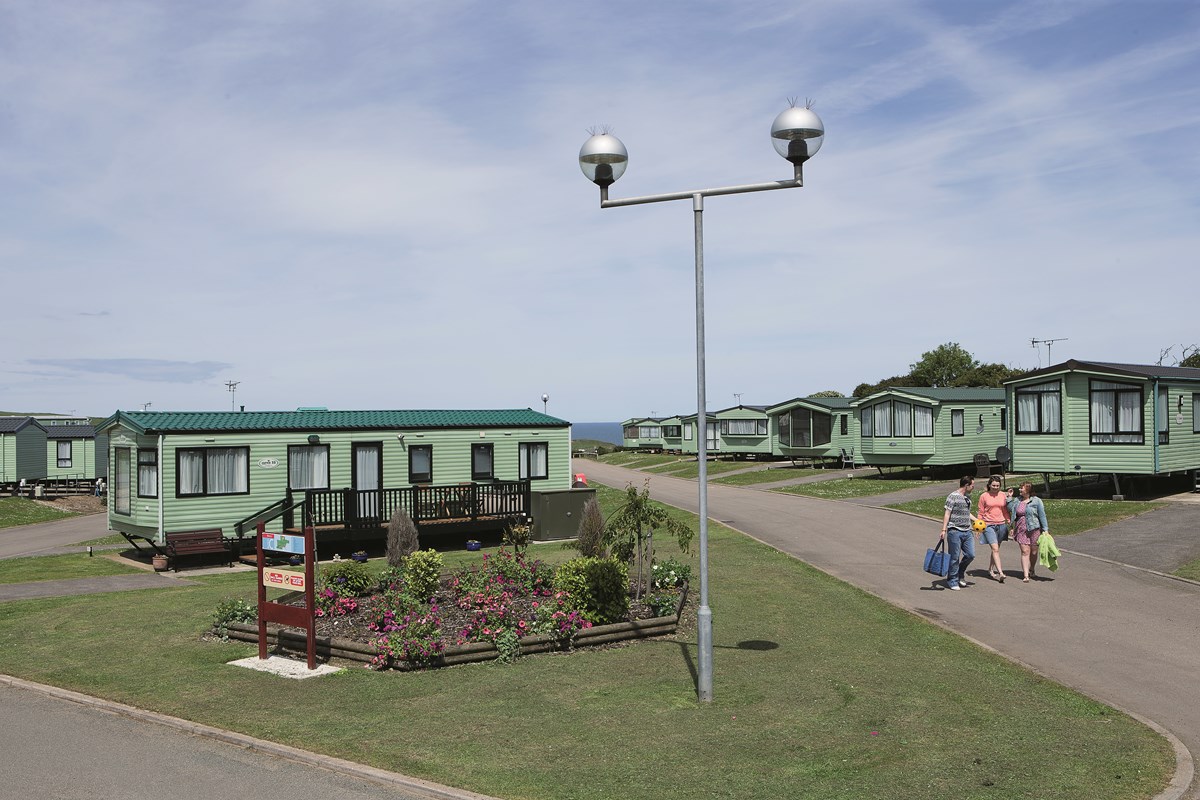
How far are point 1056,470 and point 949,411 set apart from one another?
956cm

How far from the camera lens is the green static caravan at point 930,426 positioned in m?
38.0

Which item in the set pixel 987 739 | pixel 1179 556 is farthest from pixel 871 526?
pixel 987 739

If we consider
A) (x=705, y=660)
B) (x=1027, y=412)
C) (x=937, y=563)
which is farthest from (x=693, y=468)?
(x=705, y=660)

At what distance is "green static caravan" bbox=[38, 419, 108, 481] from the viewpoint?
4884cm

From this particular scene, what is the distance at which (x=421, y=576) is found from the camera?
1392 cm

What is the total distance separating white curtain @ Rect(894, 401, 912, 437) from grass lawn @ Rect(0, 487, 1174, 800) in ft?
83.9

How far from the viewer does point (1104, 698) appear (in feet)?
32.1

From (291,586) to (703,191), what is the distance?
7411 millimetres

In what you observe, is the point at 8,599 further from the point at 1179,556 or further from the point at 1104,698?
the point at 1179,556

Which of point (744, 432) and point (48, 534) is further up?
point (744, 432)

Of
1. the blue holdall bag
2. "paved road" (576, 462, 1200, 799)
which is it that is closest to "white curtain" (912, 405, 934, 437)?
"paved road" (576, 462, 1200, 799)

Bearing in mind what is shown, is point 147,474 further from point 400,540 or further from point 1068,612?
point 1068,612

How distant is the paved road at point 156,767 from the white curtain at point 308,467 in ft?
51.2

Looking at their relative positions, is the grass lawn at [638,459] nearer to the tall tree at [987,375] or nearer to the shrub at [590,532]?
the tall tree at [987,375]
